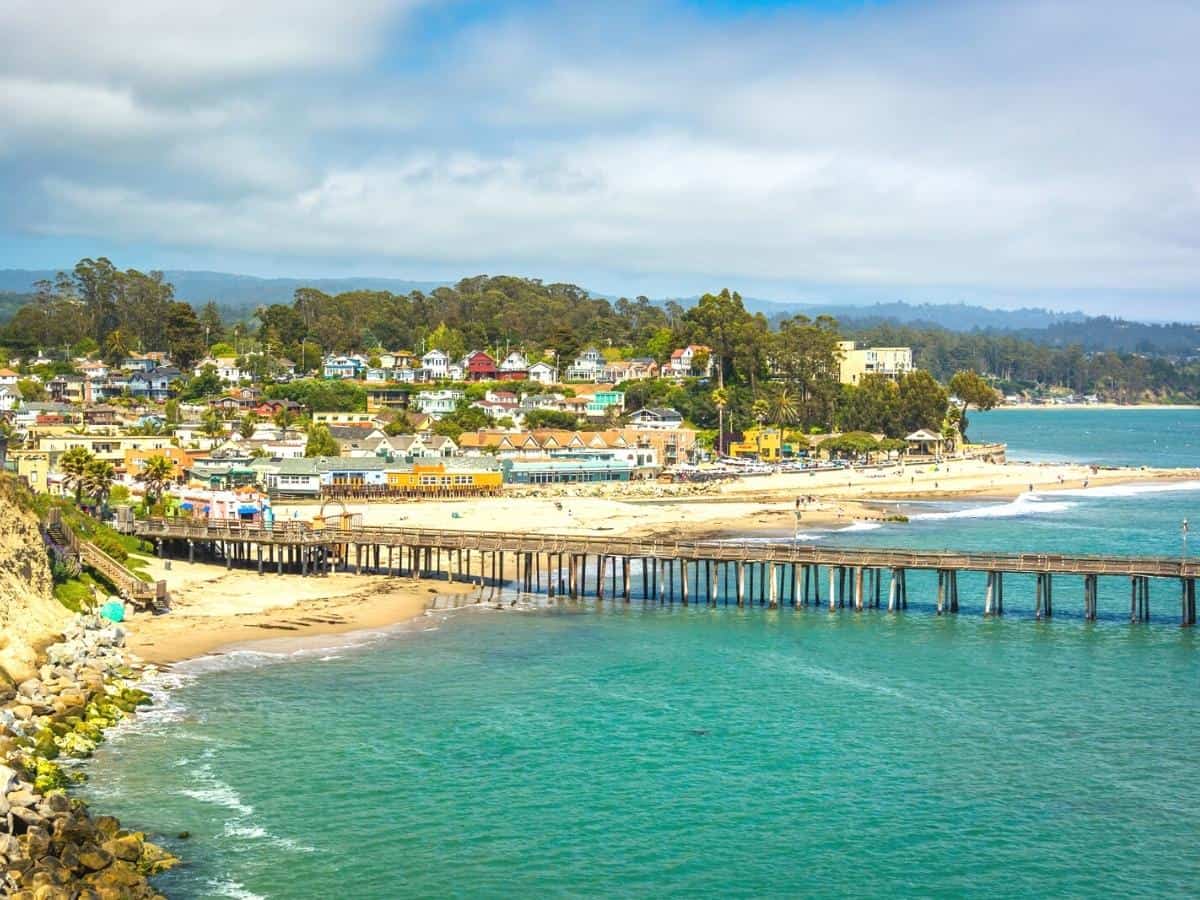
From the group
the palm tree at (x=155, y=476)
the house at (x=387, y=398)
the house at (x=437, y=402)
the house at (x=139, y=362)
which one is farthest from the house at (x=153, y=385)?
the palm tree at (x=155, y=476)

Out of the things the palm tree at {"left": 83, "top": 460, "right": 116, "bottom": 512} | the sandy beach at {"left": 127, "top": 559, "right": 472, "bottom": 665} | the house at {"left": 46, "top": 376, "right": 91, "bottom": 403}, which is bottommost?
the sandy beach at {"left": 127, "top": 559, "right": 472, "bottom": 665}

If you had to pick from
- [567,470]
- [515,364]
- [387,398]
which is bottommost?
[567,470]

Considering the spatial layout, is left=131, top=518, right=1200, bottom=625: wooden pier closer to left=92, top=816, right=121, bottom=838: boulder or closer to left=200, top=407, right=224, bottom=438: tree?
A: left=92, top=816, right=121, bottom=838: boulder

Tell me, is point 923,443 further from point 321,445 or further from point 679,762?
point 679,762

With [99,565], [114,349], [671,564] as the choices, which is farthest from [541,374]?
[99,565]

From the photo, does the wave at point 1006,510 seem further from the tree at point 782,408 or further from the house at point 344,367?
the house at point 344,367

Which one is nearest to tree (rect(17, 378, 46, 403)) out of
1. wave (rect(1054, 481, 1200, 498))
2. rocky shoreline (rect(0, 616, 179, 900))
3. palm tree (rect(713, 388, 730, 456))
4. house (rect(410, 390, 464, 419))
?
house (rect(410, 390, 464, 419))

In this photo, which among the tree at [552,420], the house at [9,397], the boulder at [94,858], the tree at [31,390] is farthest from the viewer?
the tree at [31,390]
